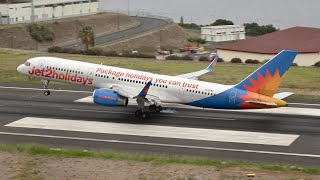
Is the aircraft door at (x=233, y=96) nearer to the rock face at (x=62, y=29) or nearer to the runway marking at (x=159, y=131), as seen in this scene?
the runway marking at (x=159, y=131)

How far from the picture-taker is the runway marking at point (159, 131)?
36594 millimetres

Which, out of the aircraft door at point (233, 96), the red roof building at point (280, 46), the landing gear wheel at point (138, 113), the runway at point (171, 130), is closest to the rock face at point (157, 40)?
the red roof building at point (280, 46)

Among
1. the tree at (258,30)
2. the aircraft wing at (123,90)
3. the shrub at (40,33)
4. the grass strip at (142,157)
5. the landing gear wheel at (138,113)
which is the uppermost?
the tree at (258,30)

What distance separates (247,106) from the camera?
4044 cm

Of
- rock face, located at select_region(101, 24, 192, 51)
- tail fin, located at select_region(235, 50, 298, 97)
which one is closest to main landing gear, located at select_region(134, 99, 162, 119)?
tail fin, located at select_region(235, 50, 298, 97)

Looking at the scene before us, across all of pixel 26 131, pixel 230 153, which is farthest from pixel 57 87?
pixel 230 153

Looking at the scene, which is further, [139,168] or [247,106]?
[247,106]

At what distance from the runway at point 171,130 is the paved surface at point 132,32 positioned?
280 ft

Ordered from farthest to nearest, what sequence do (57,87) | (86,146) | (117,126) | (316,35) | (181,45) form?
1. (181,45)
2. (316,35)
3. (57,87)
4. (117,126)
5. (86,146)

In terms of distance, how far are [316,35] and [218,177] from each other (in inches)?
3351

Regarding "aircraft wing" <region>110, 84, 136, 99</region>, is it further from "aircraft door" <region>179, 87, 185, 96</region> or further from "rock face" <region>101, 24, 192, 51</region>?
"rock face" <region>101, 24, 192, 51</region>

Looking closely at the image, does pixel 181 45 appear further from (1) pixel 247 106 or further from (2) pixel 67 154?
(2) pixel 67 154

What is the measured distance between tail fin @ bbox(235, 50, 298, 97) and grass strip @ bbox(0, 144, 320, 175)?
410 inches

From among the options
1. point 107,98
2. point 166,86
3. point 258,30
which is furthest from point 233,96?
point 258,30
